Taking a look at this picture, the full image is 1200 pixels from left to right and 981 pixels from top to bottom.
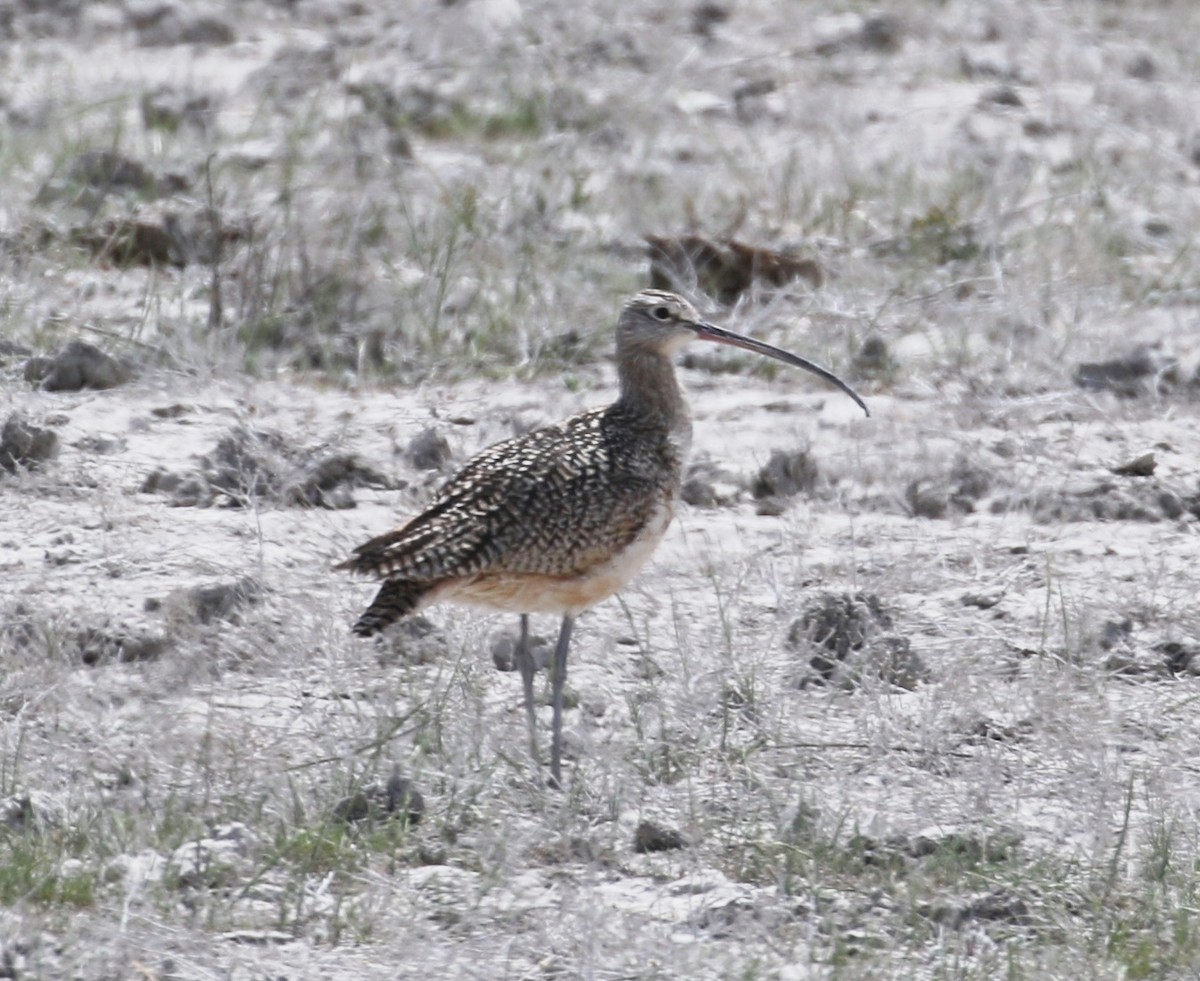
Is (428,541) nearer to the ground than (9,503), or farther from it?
farther from it

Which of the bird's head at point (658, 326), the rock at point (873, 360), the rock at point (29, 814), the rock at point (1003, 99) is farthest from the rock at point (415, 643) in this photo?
the rock at point (1003, 99)

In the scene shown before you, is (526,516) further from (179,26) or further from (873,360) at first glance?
(179,26)

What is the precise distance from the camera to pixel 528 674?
5.55 meters

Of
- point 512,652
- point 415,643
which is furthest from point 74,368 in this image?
point 512,652

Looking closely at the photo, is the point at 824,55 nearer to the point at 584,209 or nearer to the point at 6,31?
the point at 584,209

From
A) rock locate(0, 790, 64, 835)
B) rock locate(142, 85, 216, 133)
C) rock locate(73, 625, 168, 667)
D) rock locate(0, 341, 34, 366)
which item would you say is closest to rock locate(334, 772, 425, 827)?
rock locate(0, 790, 64, 835)

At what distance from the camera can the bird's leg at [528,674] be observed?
5.38 m

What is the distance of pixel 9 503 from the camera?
21.4 feet

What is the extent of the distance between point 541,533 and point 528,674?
375 millimetres

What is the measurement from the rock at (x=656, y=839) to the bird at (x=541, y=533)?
0.29 m

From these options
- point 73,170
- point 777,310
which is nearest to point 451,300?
point 777,310

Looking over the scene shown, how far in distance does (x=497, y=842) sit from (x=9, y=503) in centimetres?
231

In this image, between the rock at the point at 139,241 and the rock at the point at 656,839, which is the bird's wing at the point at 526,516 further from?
the rock at the point at 139,241

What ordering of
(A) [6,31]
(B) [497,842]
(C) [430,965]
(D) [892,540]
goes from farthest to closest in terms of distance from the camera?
(A) [6,31] < (D) [892,540] < (B) [497,842] < (C) [430,965]
